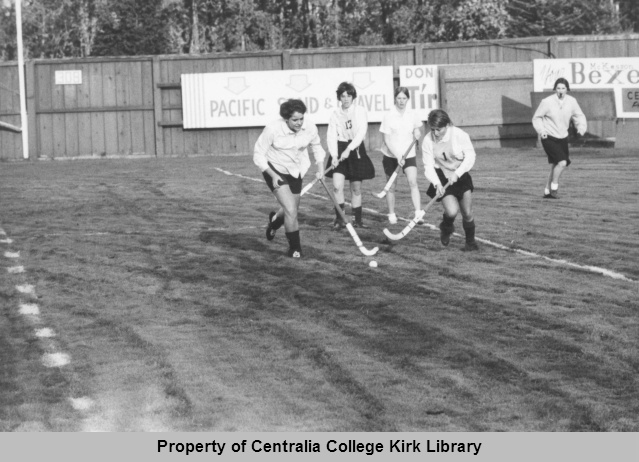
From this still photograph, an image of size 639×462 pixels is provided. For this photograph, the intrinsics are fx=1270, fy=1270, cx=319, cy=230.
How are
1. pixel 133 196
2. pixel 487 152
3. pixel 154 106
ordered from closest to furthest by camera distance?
pixel 133 196 < pixel 487 152 < pixel 154 106

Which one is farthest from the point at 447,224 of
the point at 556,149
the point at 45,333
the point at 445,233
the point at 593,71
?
the point at 593,71

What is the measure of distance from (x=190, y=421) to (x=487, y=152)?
27381mm

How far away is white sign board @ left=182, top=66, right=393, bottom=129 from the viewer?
35.5 metres

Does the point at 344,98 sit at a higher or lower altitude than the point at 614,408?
higher

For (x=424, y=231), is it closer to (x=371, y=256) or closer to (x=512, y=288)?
(x=371, y=256)

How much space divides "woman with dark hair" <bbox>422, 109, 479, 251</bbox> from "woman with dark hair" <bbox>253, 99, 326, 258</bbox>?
125 centimetres

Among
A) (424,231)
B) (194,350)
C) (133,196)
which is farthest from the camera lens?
(133,196)

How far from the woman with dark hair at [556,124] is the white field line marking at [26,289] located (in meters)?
9.63

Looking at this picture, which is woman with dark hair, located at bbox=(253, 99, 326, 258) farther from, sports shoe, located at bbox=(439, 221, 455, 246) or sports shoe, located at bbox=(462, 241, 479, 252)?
sports shoe, located at bbox=(462, 241, 479, 252)

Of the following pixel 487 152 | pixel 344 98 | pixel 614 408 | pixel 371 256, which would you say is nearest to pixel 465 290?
pixel 371 256

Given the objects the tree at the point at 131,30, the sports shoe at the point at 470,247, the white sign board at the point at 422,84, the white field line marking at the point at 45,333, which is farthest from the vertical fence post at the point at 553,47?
the white field line marking at the point at 45,333

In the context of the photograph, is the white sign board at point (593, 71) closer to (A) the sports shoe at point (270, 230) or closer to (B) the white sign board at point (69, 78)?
(B) the white sign board at point (69, 78)

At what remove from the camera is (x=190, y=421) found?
22.1 feet

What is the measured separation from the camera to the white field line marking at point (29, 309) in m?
10.2
